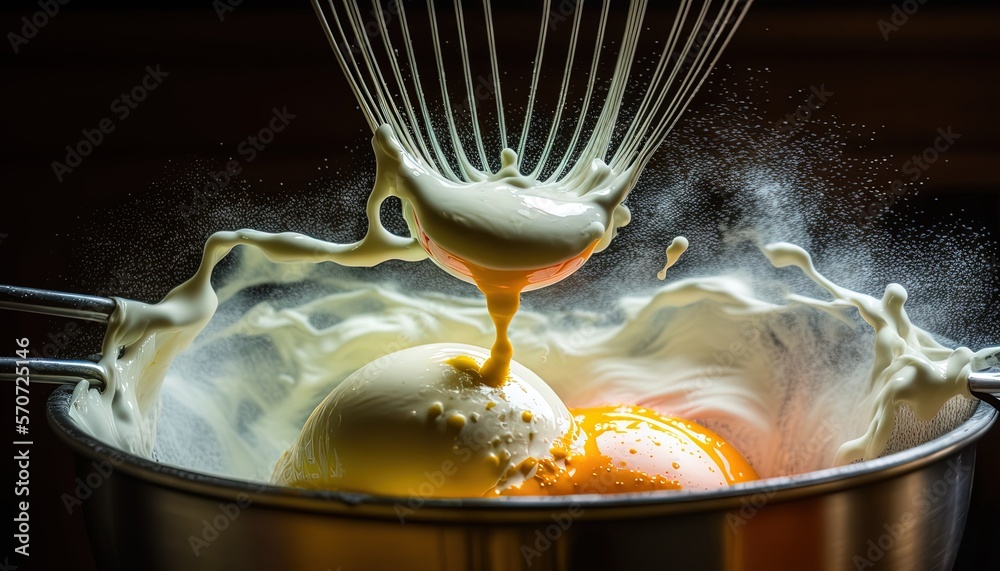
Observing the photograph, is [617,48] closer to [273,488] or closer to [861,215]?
[861,215]

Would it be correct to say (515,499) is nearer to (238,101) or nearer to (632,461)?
(632,461)

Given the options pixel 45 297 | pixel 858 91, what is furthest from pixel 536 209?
pixel 858 91

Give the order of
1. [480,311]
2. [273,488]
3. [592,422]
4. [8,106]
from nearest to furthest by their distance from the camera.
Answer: [273,488], [592,422], [480,311], [8,106]

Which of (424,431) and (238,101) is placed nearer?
(424,431)

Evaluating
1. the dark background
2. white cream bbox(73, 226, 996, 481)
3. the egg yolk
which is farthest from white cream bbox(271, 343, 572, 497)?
the dark background

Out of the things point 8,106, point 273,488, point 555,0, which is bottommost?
point 273,488

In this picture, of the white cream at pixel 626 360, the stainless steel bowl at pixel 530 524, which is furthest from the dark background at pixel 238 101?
the stainless steel bowl at pixel 530 524

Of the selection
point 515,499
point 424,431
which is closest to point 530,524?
point 515,499
